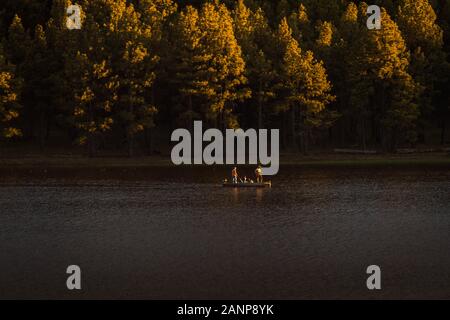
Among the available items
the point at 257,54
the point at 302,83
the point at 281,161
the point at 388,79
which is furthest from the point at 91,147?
the point at 388,79

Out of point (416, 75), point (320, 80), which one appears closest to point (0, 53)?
point (320, 80)

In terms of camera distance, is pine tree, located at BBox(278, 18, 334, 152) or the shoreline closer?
the shoreline

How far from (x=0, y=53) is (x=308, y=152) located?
41.4 m

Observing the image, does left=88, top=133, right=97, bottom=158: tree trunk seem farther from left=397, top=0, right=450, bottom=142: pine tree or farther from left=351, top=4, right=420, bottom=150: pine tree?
left=397, top=0, right=450, bottom=142: pine tree

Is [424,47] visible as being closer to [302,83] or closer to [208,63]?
[302,83]

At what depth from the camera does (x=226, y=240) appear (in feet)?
107

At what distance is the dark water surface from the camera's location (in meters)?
23.9

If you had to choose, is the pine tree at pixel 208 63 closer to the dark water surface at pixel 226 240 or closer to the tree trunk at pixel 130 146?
the tree trunk at pixel 130 146

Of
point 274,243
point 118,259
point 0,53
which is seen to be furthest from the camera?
point 0,53

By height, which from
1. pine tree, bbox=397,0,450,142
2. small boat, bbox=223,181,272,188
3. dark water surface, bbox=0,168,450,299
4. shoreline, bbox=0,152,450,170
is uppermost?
pine tree, bbox=397,0,450,142

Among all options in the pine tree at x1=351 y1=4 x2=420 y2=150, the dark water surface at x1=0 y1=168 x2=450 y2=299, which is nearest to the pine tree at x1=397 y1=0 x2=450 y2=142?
the pine tree at x1=351 y1=4 x2=420 y2=150
